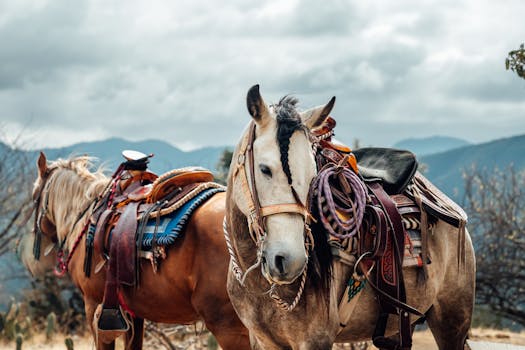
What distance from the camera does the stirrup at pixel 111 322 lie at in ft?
16.6

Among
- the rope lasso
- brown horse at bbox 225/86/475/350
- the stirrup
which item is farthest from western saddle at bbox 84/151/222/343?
the rope lasso

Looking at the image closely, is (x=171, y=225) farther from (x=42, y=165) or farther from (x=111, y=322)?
(x=42, y=165)

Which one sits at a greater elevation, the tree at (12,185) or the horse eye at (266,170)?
the tree at (12,185)

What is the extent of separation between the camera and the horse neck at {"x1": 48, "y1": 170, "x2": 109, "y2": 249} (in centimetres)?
596

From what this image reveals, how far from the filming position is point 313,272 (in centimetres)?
325

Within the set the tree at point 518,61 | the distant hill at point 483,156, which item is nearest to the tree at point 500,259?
the tree at point 518,61

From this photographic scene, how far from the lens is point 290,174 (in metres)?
2.96

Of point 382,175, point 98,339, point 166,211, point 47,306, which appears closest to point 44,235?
point 98,339

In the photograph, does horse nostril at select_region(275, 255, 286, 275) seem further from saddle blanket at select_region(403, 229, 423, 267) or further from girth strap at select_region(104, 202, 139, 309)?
girth strap at select_region(104, 202, 139, 309)

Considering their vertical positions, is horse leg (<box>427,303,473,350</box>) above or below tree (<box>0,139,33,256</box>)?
below

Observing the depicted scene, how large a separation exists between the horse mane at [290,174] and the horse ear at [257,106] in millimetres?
68

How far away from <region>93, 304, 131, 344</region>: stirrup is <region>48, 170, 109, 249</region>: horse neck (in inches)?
41.0

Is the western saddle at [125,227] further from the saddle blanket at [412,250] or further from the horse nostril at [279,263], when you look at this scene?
the horse nostril at [279,263]

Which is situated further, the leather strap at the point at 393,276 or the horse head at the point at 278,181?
the leather strap at the point at 393,276
